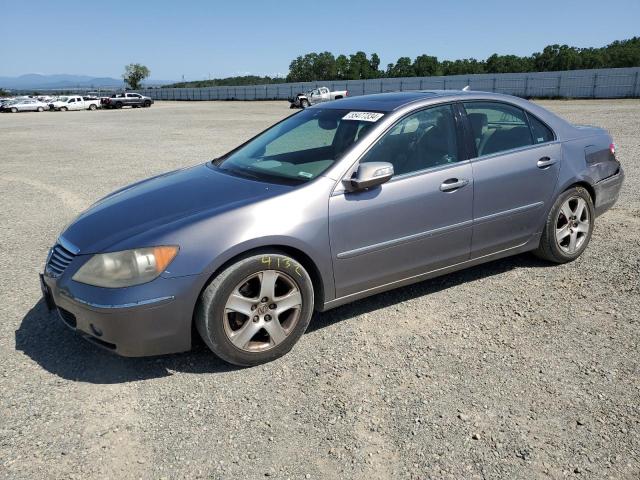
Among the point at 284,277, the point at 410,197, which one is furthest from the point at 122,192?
the point at 410,197

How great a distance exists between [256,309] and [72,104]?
5548cm

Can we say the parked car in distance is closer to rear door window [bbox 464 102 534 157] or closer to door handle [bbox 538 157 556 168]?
rear door window [bbox 464 102 534 157]

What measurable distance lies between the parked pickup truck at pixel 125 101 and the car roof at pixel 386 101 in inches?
2179

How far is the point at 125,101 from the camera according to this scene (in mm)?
54750

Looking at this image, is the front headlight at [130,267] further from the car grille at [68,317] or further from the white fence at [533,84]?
the white fence at [533,84]

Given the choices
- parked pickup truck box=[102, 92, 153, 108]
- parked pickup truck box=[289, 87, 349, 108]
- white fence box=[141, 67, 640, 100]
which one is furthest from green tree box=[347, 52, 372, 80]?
parked pickup truck box=[289, 87, 349, 108]

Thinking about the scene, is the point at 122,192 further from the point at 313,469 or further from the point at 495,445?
the point at 495,445

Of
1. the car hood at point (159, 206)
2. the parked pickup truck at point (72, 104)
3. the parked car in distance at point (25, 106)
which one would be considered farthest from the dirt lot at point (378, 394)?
the parked pickup truck at point (72, 104)

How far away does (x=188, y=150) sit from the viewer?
564 inches

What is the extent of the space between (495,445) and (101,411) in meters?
2.07

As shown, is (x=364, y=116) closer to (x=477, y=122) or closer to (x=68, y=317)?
(x=477, y=122)

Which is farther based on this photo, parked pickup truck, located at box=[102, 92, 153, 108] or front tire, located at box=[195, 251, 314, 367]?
parked pickup truck, located at box=[102, 92, 153, 108]

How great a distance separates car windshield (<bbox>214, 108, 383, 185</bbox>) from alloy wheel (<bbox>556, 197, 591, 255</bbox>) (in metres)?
2.05

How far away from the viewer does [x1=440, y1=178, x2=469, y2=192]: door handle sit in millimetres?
3891
